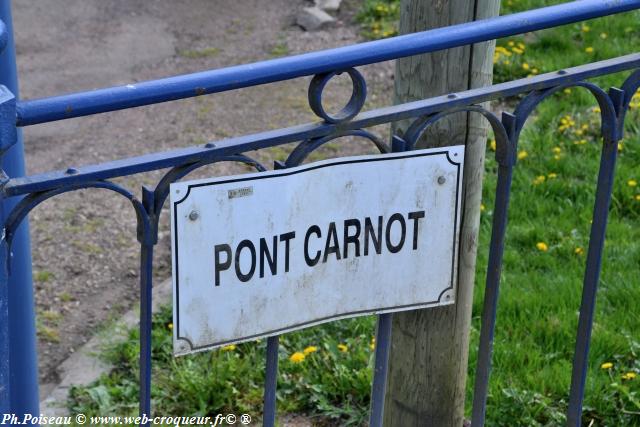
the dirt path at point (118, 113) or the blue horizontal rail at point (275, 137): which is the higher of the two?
the blue horizontal rail at point (275, 137)

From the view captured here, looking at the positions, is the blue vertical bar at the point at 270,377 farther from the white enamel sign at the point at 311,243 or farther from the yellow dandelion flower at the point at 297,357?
the yellow dandelion flower at the point at 297,357

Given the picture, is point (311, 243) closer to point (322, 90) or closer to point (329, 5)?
point (322, 90)

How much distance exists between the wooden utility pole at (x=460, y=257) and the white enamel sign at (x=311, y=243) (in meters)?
0.29

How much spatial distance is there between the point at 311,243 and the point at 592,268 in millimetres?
687

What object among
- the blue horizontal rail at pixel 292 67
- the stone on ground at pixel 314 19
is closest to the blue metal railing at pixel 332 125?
the blue horizontal rail at pixel 292 67


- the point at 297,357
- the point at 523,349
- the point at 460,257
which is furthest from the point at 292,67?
the point at 523,349

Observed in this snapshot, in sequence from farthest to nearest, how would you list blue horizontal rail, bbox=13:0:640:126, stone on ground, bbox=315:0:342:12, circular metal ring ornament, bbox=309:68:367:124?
stone on ground, bbox=315:0:342:12, circular metal ring ornament, bbox=309:68:367:124, blue horizontal rail, bbox=13:0:640:126

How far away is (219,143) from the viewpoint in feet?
5.91

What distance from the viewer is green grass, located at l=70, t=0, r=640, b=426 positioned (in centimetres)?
305

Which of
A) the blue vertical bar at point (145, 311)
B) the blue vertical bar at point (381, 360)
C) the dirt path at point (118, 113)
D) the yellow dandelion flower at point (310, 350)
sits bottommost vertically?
the dirt path at point (118, 113)

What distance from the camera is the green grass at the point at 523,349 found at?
3049 mm

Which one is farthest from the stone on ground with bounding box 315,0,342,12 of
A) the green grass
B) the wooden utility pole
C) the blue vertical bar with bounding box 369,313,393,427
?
the blue vertical bar with bounding box 369,313,393,427

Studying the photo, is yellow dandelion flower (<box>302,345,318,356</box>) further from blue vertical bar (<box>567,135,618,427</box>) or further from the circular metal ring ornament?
the circular metal ring ornament

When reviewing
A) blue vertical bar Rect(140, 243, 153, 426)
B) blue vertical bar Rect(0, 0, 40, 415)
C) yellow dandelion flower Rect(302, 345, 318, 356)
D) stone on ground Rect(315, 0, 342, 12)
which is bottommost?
yellow dandelion flower Rect(302, 345, 318, 356)
